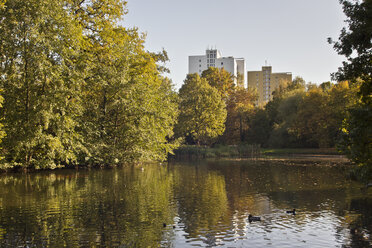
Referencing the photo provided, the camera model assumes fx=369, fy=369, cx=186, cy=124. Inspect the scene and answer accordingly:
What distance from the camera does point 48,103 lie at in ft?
99.2

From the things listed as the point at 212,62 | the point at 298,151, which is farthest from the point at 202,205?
the point at 212,62

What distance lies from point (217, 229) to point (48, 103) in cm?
2124

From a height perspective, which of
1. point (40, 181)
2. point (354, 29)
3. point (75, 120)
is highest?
point (354, 29)

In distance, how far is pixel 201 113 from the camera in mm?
74188

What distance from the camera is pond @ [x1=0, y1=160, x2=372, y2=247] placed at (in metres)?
12.6

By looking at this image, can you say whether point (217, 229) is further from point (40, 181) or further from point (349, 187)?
point (40, 181)

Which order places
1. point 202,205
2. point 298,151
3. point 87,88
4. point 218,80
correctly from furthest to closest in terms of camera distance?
point 218,80
point 298,151
point 87,88
point 202,205

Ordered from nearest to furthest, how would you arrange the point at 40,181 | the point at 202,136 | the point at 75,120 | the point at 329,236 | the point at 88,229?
the point at 329,236
the point at 88,229
the point at 40,181
the point at 75,120
the point at 202,136

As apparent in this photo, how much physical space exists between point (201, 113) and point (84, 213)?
58254 millimetres

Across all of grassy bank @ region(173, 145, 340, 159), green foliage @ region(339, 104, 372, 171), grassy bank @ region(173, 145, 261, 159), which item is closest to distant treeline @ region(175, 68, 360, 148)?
grassy bank @ region(173, 145, 340, 159)

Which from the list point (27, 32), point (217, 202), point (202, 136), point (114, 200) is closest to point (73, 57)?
point (27, 32)

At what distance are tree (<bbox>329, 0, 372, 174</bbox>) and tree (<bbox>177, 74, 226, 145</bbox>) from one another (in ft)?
192

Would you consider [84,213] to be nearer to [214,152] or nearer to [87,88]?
[87,88]

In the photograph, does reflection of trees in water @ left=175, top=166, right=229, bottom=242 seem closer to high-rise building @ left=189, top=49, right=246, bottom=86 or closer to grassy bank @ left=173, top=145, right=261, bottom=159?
grassy bank @ left=173, top=145, right=261, bottom=159
